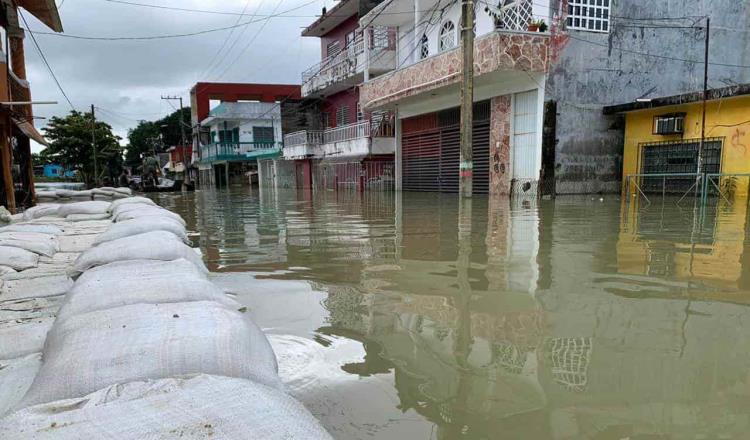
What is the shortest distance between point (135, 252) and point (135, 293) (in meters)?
1.06

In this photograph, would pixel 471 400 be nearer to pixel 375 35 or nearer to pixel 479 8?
pixel 479 8

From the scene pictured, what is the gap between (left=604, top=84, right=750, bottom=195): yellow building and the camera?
1085 centimetres

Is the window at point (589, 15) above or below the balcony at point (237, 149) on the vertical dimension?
above

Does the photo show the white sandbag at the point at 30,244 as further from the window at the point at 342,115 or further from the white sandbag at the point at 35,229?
the window at the point at 342,115

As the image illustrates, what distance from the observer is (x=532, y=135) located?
482 inches

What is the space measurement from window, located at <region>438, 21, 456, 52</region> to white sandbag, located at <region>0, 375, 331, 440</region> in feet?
49.2

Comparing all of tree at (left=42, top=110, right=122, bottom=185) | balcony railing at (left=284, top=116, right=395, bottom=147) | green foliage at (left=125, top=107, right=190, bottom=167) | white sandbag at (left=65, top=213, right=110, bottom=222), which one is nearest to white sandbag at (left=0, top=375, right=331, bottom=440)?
white sandbag at (left=65, top=213, right=110, bottom=222)

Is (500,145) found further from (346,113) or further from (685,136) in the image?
(346,113)

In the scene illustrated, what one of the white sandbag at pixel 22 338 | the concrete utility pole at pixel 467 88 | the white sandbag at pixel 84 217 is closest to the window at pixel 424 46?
the concrete utility pole at pixel 467 88

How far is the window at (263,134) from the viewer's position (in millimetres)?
35781

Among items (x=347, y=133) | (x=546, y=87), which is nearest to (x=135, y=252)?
(x=546, y=87)

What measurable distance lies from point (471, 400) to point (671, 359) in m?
0.96

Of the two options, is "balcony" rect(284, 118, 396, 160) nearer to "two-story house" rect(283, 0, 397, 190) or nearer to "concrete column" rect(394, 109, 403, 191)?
"two-story house" rect(283, 0, 397, 190)

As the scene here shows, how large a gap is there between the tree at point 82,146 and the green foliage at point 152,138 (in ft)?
103
